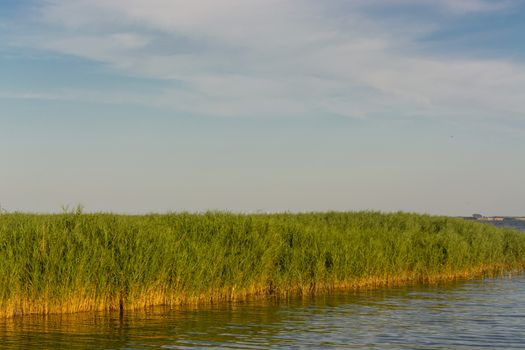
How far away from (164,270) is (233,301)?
314 centimetres

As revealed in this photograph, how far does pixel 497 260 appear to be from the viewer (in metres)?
36.0

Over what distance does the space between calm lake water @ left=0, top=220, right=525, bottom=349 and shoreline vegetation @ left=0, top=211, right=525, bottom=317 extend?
745 millimetres

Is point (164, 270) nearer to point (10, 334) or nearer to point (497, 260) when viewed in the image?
point (10, 334)

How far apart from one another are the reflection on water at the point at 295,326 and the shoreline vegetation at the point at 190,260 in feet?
2.52

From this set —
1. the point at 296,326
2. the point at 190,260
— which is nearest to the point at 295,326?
the point at 296,326

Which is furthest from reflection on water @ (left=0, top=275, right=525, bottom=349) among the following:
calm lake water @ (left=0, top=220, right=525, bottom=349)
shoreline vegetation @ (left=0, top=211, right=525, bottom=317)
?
shoreline vegetation @ (left=0, top=211, right=525, bottom=317)

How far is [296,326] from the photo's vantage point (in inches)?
712

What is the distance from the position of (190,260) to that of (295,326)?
15.1 ft

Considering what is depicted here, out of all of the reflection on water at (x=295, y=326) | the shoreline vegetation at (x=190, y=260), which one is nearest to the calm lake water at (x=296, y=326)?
the reflection on water at (x=295, y=326)

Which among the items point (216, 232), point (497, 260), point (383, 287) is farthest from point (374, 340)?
point (497, 260)

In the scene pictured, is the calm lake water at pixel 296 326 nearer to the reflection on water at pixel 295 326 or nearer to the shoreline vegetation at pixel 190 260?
the reflection on water at pixel 295 326

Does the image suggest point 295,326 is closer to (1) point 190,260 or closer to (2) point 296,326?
(2) point 296,326

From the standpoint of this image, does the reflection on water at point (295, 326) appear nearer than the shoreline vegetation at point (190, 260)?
Yes

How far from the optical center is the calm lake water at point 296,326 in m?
15.7
